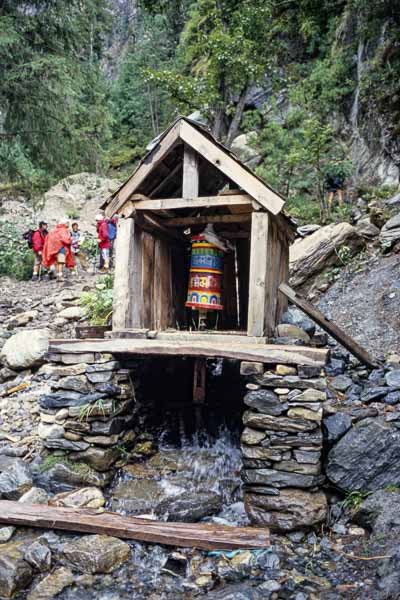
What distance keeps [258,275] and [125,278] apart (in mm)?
1731

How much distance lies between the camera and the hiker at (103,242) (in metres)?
13.9

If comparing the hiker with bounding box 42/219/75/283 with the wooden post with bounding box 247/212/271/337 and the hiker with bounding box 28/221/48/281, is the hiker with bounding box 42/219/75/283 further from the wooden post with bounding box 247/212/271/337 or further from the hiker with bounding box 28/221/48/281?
the wooden post with bounding box 247/212/271/337

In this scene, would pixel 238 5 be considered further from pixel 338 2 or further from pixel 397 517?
pixel 397 517

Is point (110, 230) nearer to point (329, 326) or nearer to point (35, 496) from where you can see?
point (329, 326)

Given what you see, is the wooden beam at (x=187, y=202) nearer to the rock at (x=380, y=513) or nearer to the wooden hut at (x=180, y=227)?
the wooden hut at (x=180, y=227)

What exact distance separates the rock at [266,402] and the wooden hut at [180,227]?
2.34 feet

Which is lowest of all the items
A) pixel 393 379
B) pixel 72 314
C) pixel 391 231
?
pixel 393 379

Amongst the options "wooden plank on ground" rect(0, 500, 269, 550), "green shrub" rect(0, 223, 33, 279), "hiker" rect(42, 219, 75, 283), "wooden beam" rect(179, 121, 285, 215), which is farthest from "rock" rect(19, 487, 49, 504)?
"green shrub" rect(0, 223, 33, 279)

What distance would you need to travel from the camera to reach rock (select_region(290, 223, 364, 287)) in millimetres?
10664

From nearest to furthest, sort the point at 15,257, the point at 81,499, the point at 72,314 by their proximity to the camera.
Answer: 1. the point at 81,499
2. the point at 72,314
3. the point at 15,257

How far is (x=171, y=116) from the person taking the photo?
29.4 meters

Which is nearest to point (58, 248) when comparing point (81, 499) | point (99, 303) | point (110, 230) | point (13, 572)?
point (110, 230)

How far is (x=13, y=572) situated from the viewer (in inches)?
152

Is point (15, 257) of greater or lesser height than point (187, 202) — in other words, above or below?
below
